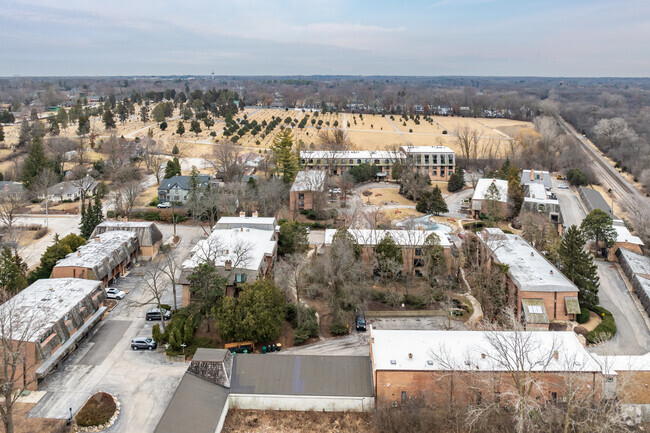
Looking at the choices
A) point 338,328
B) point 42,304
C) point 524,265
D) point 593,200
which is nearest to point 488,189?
point 593,200

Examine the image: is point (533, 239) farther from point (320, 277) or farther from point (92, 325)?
point (92, 325)

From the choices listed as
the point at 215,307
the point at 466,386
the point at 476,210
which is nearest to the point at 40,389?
the point at 215,307

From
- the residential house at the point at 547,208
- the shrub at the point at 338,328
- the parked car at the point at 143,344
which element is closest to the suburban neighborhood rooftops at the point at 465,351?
the shrub at the point at 338,328

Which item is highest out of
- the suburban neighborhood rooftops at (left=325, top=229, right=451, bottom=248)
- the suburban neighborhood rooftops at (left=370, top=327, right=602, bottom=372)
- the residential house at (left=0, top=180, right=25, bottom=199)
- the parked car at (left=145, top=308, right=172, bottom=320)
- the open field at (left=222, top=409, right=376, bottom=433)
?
the residential house at (left=0, top=180, right=25, bottom=199)

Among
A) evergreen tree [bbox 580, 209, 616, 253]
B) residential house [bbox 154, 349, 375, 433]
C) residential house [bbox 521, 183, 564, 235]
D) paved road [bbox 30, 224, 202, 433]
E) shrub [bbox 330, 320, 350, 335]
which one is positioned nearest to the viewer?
residential house [bbox 154, 349, 375, 433]

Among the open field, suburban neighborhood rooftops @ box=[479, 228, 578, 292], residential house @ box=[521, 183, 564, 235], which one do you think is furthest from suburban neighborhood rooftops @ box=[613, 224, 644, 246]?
the open field

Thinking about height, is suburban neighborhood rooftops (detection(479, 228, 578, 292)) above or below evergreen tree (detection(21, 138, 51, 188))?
below

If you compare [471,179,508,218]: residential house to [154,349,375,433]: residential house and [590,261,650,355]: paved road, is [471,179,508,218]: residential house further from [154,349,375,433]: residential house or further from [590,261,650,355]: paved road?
[154,349,375,433]: residential house
